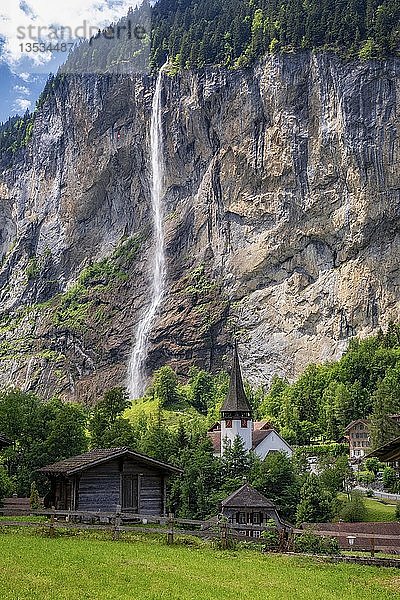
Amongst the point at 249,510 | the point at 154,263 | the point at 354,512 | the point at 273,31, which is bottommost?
the point at 354,512

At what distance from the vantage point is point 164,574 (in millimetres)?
17422

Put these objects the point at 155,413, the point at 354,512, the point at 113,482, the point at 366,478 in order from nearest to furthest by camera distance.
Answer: the point at 113,482, the point at 354,512, the point at 366,478, the point at 155,413

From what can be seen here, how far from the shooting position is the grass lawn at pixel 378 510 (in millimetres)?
44312

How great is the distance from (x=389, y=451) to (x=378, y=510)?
91.2 ft

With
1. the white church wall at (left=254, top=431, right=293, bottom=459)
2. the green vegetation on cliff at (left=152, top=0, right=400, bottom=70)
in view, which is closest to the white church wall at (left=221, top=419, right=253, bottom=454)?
the white church wall at (left=254, top=431, right=293, bottom=459)

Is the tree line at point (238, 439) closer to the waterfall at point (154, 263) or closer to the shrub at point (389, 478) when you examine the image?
the shrub at point (389, 478)

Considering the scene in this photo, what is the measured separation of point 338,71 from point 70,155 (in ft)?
167

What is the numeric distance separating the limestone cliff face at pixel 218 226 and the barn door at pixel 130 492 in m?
68.5

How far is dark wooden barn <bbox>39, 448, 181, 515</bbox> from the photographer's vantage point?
98.6ft

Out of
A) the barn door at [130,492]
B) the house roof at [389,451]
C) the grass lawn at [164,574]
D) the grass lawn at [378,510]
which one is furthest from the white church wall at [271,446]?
the house roof at [389,451]

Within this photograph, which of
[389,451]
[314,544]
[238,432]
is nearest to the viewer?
[389,451]

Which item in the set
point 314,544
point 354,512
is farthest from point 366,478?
point 314,544

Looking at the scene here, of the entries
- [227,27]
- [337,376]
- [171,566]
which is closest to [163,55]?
[227,27]

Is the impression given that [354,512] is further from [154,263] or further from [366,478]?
[154,263]
